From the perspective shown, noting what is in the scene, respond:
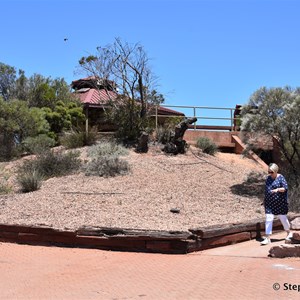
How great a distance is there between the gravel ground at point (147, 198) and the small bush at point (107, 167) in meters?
0.39

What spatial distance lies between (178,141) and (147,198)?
7.31 metres

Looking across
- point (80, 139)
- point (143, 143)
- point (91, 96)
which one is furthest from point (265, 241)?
point (91, 96)

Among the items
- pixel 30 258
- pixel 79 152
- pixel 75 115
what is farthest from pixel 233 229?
pixel 75 115

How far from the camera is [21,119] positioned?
23.6 meters

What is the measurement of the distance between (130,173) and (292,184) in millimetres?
5845

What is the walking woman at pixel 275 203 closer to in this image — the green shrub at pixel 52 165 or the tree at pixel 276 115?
the tree at pixel 276 115

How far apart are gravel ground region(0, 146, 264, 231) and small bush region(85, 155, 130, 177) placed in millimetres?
390

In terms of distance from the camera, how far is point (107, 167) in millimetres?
18078

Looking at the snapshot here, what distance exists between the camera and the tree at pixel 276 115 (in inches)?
661

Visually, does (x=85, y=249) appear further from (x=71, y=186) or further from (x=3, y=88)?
(x=3, y=88)

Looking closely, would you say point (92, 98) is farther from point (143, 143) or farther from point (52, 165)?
point (52, 165)

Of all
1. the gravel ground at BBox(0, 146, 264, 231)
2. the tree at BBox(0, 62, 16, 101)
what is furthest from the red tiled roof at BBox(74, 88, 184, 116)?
the gravel ground at BBox(0, 146, 264, 231)

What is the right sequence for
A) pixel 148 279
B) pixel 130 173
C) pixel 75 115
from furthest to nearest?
1. pixel 75 115
2. pixel 130 173
3. pixel 148 279

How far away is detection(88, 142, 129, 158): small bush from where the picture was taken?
20141 millimetres
